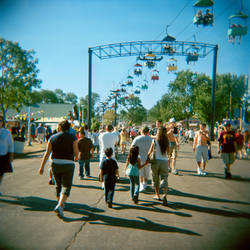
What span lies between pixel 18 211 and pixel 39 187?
6.38 ft

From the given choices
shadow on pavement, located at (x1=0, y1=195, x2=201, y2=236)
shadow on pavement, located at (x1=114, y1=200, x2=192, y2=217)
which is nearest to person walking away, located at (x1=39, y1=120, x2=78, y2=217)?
shadow on pavement, located at (x1=0, y1=195, x2=201, y2=236)

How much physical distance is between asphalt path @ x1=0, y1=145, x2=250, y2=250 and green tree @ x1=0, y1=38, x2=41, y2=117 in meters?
30.0

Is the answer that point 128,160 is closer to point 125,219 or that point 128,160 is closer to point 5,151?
point 125,219

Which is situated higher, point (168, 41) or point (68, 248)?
point (168, 41)

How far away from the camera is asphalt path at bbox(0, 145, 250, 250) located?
10.5ft

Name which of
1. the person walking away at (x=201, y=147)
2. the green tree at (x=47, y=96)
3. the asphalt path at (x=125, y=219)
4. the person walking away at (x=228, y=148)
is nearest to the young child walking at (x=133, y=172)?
the asphalt path at (x=125, y=219)

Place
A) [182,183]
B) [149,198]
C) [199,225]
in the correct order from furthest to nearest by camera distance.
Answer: [182,183] → [149,198] → [199,225]

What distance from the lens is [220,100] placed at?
51.5 meters

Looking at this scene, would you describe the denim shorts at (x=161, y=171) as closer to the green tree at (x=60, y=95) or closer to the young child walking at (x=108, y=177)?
the young child walking at (x=108, y=177)

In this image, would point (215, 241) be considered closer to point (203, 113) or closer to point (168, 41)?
point (168, 41)

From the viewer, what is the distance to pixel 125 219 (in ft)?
13.3

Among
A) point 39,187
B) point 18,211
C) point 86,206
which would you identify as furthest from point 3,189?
point 86,206

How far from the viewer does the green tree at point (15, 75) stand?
3159cm

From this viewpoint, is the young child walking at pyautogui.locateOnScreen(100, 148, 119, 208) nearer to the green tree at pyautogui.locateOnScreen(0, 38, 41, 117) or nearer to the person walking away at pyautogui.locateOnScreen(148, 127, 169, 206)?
the person walking away at pyautogui.locateOnScreen(148, 127, 169, 206)
